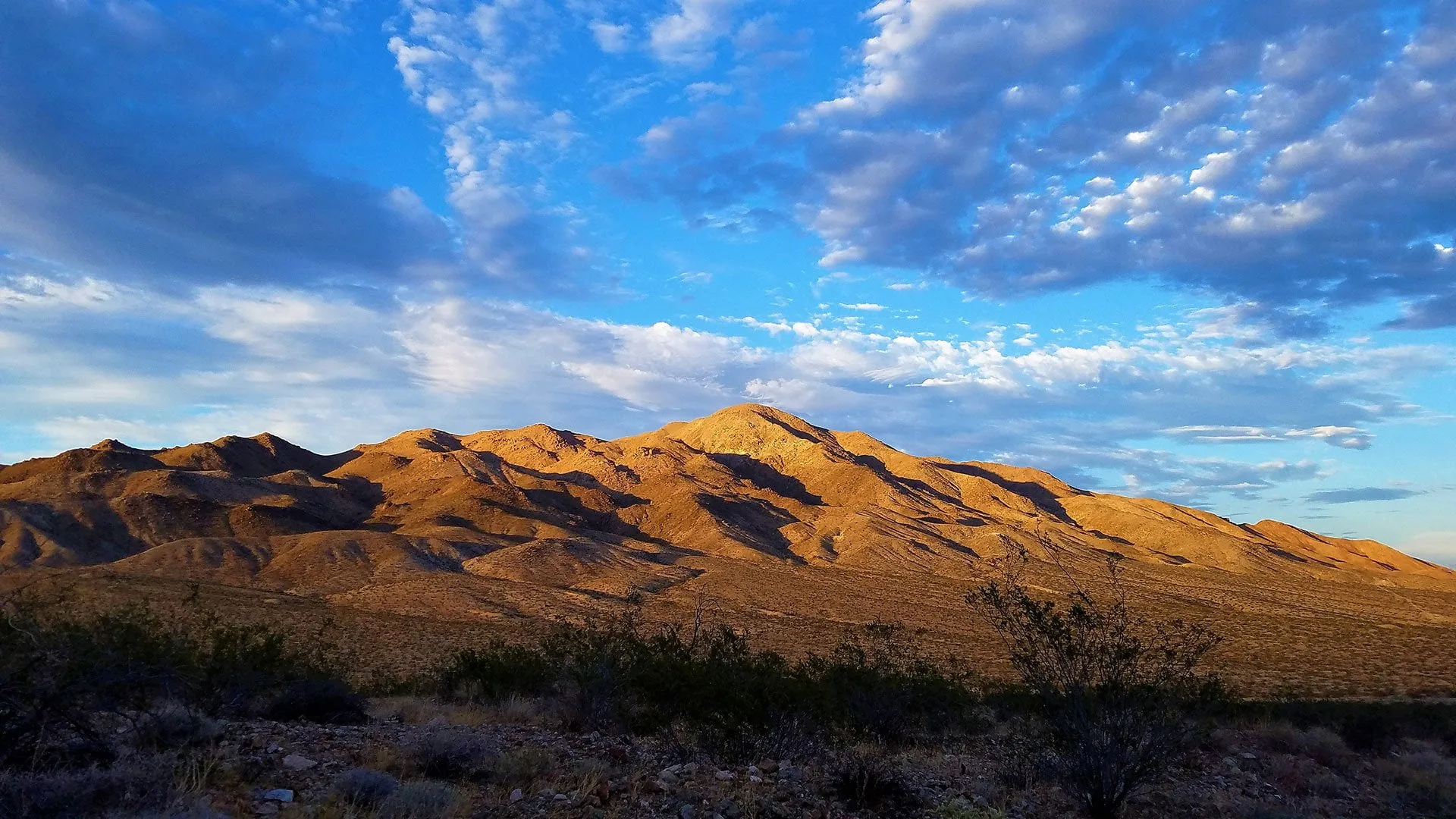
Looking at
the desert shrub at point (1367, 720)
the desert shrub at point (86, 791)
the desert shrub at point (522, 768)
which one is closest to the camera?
the desert shrub at point (86, 791)

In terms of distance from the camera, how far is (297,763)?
8953mm

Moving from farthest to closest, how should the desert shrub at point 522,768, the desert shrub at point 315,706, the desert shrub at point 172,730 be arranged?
1. the desert shrub at point 315,706
2. the desert shrub at point 522,768
3. the desert shrub at point 172,730

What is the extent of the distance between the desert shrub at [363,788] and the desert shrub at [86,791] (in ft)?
4.42

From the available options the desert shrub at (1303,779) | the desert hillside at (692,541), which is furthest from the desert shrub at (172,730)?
the desert shrub at (1303,779)

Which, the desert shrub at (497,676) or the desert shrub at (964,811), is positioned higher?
the desert shrub at (964,811)

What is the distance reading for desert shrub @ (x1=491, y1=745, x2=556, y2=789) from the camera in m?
9.04

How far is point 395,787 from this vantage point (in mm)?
7977

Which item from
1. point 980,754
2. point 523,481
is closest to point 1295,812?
point 980,754

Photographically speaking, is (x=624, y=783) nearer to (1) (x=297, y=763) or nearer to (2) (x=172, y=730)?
(1) (x=297, y=763)

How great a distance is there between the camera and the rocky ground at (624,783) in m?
7.90

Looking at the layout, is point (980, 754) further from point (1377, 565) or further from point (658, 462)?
point (1377, 565)

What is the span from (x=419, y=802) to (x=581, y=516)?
426 ft

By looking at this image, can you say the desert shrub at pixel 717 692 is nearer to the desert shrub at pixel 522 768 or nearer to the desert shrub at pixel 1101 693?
the desert shrub at pixel 522 768

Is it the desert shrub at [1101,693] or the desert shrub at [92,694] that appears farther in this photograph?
the desert shrub at [1101,693]
